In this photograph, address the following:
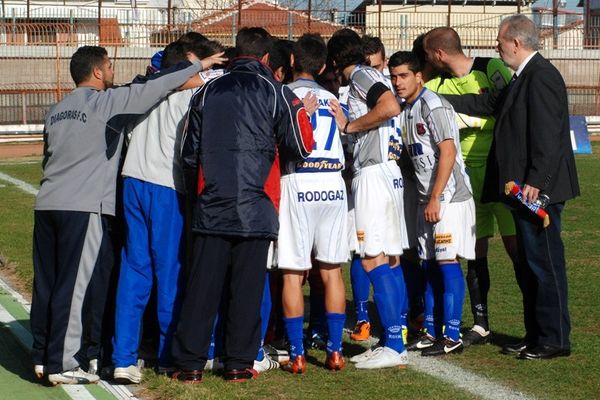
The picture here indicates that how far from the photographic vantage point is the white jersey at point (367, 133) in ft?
23.1

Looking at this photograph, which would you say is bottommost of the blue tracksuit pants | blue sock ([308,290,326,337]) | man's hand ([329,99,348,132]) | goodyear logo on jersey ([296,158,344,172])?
blue sock ([308,290,326,337])

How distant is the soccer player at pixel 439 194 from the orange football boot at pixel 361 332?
60 centimetres

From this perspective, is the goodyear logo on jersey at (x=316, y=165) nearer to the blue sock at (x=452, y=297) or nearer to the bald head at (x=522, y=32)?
the blue sock at (x=452, y=297)

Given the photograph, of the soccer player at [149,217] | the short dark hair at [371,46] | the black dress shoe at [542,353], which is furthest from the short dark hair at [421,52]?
the black dress shoe at [542,353]

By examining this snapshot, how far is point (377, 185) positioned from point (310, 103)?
2.51 feet

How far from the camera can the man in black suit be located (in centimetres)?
682

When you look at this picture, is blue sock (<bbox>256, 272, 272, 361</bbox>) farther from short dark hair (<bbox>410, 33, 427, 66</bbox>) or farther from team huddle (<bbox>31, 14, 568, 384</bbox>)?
short dark hair (<bbox>410, 33, 427, 66</bbox>)

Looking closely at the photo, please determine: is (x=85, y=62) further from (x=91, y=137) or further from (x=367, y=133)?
(x=367, y=133)

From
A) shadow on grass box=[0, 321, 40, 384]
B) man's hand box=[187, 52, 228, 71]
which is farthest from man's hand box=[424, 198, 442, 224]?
shadow on grass box=[0, 321, 40, 384]

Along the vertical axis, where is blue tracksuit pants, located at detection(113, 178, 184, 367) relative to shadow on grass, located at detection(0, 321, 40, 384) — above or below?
above

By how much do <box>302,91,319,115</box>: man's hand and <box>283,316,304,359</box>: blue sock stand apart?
1.29 metres

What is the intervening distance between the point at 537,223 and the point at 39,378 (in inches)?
129

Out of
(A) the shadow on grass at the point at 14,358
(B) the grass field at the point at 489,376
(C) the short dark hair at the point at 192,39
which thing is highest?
(C) the short dark hair at the point at 192,39

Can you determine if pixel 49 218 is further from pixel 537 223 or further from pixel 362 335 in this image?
pixel 537 223
